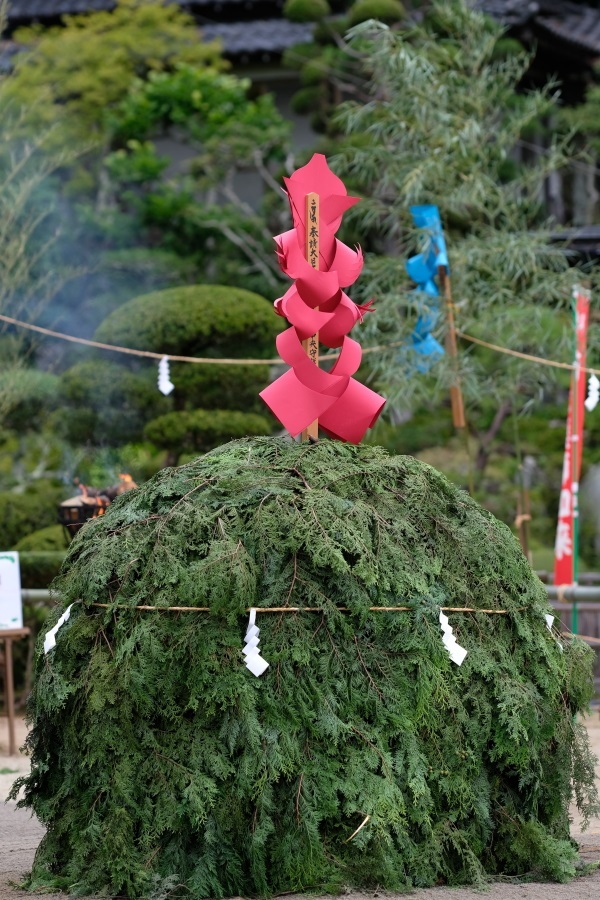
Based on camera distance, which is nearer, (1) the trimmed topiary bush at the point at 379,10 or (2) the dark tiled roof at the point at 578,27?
(1) the trimmed topiary bush at the point at 379,10

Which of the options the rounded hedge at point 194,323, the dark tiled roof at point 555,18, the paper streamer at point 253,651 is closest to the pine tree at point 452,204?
the rounded hedge at point 194,323

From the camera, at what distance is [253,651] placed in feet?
12.7

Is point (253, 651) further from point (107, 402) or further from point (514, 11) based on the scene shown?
point (514, 11)

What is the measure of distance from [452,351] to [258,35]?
869 cm

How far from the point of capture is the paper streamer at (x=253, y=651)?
384 cm

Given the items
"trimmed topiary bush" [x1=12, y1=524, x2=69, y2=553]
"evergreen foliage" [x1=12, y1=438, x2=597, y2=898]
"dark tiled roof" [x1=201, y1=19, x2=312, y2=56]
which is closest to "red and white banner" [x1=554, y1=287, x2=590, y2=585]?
"trimmed topiary bush" [x1=12, y1=524, x2=69, y2=553]

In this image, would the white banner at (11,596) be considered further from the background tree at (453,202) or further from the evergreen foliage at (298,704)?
the evergreen foliage at (298,704)

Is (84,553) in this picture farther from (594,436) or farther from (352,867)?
(594,436)

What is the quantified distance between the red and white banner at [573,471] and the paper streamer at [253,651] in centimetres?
535

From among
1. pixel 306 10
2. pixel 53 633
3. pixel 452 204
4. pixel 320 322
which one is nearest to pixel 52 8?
pixel 306 10

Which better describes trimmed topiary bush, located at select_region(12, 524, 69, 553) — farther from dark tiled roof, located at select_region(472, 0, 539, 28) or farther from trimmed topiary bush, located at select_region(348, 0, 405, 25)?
dark tiled roof, located at select_region(472, 0, 539, 28)

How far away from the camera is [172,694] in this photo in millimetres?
3898

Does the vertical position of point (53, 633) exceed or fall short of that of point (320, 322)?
it falls short

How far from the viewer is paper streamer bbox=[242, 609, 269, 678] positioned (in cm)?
384
